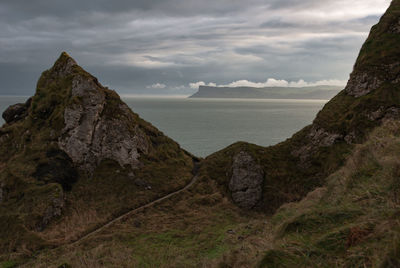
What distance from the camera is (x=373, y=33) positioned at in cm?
5709

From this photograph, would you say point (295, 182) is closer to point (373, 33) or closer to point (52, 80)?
point (373, 33)

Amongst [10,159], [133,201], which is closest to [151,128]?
[133,201]

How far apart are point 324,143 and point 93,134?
4350 cm

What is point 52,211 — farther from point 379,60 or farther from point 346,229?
point 379,60

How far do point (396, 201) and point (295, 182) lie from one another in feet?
131

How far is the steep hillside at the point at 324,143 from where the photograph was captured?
45.2 m

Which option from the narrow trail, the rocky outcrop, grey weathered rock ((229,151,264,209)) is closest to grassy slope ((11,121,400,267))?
the narrow trail

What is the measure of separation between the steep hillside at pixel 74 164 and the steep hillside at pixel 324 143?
37.3 ft

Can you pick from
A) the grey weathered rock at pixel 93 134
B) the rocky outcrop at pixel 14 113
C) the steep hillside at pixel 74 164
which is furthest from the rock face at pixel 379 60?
the rocky outcrop at pixel 14 113

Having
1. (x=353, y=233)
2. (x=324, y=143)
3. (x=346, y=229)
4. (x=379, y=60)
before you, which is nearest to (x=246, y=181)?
(x=324, y=143)

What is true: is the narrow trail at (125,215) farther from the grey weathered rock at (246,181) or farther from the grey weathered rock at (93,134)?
the grey weathered rock at (93,134)

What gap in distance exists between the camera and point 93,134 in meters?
50.6

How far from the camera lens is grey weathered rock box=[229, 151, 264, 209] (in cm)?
4612

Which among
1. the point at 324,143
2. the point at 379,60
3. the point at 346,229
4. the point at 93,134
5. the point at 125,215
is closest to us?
the point at 346,229
